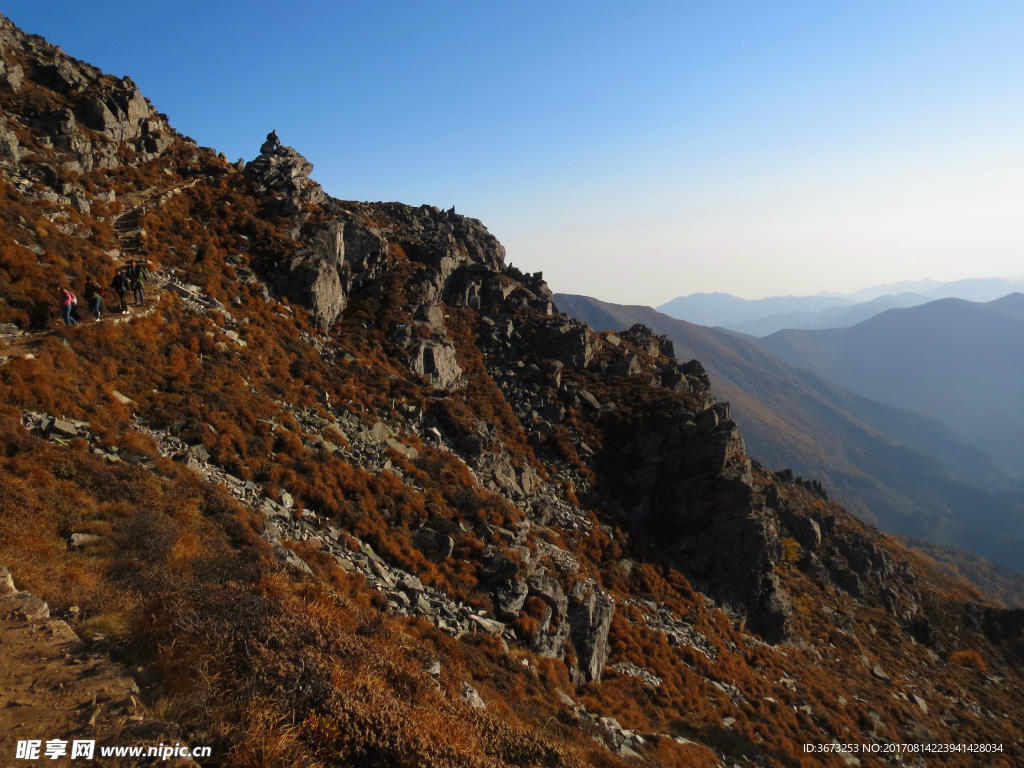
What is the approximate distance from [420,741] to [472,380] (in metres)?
31.6

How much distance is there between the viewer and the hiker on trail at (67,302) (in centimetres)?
1780

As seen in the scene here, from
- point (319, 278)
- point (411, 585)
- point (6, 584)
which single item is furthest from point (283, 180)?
point (6, 584)

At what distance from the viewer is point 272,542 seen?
13977 mm

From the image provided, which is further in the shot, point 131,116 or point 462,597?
point 131,116

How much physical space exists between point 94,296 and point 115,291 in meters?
2.36

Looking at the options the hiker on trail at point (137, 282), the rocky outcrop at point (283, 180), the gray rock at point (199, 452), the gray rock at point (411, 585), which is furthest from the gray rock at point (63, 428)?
the rocky outcrop at point (283, 180)

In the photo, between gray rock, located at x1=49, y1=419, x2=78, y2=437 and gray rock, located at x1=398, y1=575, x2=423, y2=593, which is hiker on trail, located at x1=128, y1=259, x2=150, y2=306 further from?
gray rock, located at x1=398, y1=575, x2=423, y2=593

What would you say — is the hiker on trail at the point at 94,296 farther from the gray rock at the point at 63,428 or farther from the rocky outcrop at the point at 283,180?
the rocky outcrop at the point at 283,180

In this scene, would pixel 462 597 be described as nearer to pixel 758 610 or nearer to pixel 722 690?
pixel 722 690

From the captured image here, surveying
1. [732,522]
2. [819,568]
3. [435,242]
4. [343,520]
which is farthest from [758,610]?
[435,242]

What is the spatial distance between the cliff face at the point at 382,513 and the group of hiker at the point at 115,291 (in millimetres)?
619

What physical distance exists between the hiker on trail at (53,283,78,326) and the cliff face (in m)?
0.46

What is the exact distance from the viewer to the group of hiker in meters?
18.0

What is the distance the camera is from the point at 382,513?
20.6 m
